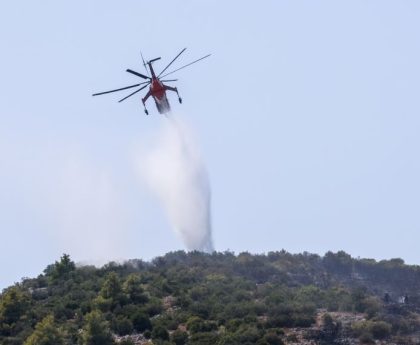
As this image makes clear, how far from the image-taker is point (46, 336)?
6756 cm

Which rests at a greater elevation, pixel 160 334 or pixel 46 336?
pixel 46 336

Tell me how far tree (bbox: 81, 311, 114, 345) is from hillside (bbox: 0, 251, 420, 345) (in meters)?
0.06

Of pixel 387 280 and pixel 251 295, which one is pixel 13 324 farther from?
pixel 387 280

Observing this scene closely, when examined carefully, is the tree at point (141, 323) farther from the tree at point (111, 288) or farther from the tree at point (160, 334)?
the tree at point (111, 288)

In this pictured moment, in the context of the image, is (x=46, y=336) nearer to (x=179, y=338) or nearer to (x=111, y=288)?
(x=179, y=338)

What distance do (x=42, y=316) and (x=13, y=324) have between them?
2145mm

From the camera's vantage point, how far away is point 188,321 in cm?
7169

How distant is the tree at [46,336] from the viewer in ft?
221

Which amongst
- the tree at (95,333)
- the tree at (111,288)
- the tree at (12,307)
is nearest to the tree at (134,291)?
the tree at (111,288)

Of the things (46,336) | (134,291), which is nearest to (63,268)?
(134,291)

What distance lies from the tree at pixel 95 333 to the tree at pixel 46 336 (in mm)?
1603

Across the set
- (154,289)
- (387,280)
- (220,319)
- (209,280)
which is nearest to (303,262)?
(387,280)

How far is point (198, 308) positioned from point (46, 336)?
39.6 feet

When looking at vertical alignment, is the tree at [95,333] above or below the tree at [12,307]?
below
